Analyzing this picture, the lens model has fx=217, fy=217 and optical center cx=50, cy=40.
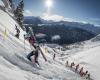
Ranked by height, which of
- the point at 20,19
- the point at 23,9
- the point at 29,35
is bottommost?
the point at 29,35

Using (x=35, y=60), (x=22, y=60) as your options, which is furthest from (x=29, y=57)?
(x=22, y=60)

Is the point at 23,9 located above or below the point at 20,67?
above

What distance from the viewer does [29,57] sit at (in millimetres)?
22922

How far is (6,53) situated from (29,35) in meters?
7.64

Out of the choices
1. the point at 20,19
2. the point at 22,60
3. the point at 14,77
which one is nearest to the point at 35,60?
the point at 22,60

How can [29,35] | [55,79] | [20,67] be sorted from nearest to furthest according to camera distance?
1. [20,67]
2. [55,79]
3. [29,35]

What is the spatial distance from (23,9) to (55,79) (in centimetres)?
9349

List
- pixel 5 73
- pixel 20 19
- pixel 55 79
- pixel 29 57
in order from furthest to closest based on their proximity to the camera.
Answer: pixel 20 19 → pixel 29 57 → pixel 55 79 → pixel 5 73

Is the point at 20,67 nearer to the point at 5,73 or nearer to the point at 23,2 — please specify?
the point at 5,73

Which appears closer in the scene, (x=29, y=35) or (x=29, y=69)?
(x=29, y=69)

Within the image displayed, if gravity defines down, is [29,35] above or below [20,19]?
below

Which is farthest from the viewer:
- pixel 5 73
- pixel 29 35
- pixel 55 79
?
pixel 29 35

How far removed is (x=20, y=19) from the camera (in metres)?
106

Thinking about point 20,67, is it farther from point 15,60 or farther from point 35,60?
point 35,60
